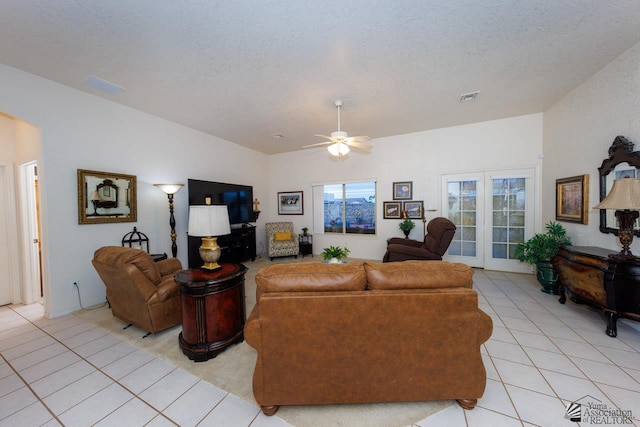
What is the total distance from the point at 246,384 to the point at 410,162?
4824 millimetres

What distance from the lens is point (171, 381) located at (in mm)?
1767

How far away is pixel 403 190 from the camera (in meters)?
5.11

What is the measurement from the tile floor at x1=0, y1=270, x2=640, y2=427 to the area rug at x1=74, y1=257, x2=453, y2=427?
65 millimetres

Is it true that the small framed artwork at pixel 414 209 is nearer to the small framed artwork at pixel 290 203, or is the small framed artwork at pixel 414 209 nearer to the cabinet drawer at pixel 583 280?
the cabinet drawer at pixel 583 280

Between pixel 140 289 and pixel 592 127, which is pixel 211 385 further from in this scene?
pixel 592 127

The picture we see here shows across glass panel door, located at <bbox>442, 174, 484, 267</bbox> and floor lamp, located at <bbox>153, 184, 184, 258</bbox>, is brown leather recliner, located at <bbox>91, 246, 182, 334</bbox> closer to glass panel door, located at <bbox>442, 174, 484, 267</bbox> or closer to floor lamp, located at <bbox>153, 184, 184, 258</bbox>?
floor lamp, located at <bbox>153, 184, 184, 258</bbox>

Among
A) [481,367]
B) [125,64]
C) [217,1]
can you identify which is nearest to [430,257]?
[481,367]

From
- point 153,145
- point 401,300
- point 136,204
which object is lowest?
point 401,300

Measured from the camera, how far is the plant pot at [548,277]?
127 inches

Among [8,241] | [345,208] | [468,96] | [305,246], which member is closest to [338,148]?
[468,96]

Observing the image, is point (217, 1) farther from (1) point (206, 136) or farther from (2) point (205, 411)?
(1) point (206, 136)

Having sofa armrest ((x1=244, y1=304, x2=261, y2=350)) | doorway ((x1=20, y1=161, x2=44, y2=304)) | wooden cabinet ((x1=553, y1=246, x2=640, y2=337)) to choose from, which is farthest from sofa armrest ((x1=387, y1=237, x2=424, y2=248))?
doorway ((x1=20, y1=161, x2=44, y2=304))

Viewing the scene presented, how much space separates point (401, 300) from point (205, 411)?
147cm

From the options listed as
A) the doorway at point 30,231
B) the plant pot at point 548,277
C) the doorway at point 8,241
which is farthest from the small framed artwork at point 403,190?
the doorway at point 8,241
